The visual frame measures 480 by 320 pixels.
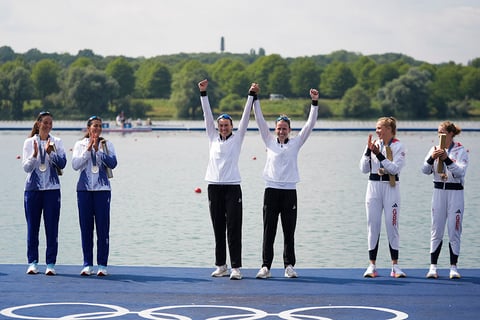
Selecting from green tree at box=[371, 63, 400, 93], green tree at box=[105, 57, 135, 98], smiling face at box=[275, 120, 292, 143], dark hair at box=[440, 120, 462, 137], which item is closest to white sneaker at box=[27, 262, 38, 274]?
smiling face at box=[275, 120, 292, 143]

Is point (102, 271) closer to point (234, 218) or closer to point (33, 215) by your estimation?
point (33, 215)

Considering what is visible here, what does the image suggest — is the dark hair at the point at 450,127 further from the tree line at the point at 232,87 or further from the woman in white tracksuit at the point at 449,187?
the tree line at the point at 232,87

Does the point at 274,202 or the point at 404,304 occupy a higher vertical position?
the point at 274,202

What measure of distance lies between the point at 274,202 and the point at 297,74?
175 meters

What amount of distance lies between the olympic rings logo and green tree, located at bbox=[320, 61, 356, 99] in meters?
171

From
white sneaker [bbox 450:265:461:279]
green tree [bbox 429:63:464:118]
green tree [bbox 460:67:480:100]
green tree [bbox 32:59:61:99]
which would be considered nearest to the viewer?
white sneaker [bbox 450:265:461:279]

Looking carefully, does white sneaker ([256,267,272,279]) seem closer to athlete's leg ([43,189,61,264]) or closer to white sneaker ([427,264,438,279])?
white sneaker ([427,264,438,279])

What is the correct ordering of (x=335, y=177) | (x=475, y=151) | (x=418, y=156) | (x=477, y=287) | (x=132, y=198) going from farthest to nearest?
(x=475, y=151) → (x=418, y=156) → (x=335, y=177) → (x=132, y=198) → (x=477, y=287)

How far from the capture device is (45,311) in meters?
9.62

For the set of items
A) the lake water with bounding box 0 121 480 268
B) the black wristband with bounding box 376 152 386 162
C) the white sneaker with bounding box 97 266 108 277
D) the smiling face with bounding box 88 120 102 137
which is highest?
the smiling face with bounding box 88 120 102 137

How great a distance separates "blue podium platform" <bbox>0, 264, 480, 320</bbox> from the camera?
31.5 ft

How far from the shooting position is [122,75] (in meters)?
175

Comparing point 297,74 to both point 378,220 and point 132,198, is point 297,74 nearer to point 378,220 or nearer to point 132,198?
point 132,198

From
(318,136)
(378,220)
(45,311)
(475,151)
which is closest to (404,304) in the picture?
(378,220)
